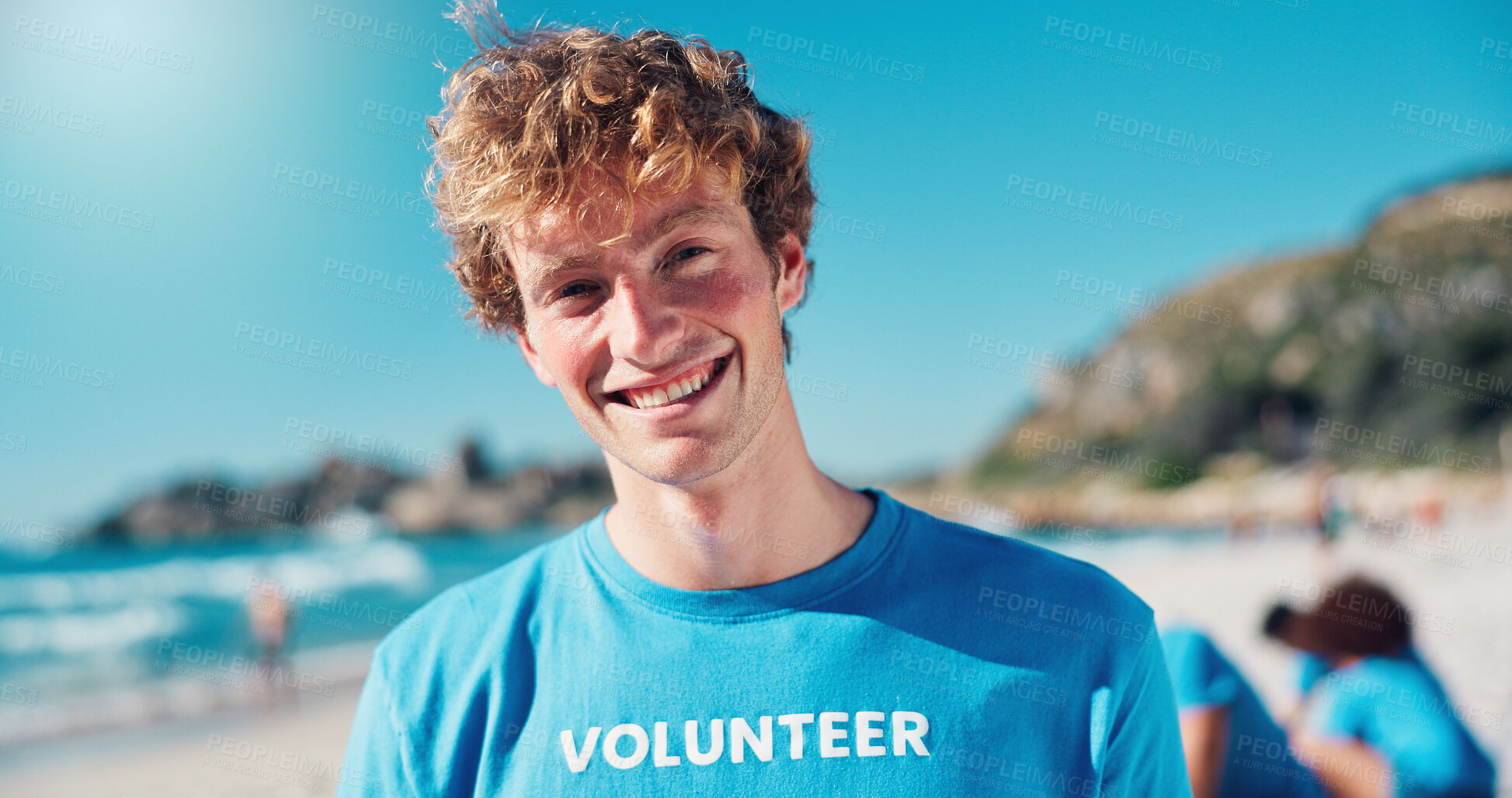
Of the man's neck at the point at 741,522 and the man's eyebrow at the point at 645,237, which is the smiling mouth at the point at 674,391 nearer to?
Answer: the man's neck at the point at 741,522

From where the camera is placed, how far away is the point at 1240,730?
2854 millimetres

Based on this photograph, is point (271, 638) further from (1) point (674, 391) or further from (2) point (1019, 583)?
(2) point (1019, 583)

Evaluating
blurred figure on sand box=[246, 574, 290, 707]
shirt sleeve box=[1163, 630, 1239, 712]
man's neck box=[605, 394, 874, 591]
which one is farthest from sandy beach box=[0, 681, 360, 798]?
man's neck box=[605, 394, 874, 591]

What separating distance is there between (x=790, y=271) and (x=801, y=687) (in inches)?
35.4

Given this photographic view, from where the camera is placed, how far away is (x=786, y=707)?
1.45 metres

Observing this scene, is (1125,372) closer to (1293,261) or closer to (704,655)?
(1293,261)

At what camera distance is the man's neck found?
5.20 feet

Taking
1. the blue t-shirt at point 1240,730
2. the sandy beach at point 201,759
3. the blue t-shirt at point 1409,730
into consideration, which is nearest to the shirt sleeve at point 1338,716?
the blue t-shirt at point 1409,730

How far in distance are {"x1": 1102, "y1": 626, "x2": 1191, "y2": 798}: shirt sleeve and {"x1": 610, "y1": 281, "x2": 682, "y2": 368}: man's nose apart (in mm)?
1009

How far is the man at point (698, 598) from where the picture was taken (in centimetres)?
144

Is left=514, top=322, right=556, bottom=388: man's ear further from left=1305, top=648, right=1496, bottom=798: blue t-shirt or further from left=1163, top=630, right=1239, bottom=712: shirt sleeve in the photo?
left=1305, top=648, right=1496, bottom=798: blue t-shirt

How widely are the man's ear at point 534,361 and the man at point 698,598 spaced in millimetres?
119

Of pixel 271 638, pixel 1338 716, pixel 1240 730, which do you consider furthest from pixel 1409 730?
pixel 271 638

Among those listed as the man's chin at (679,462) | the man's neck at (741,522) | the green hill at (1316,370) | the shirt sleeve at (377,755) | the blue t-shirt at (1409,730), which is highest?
the green hill at (1316,370)
